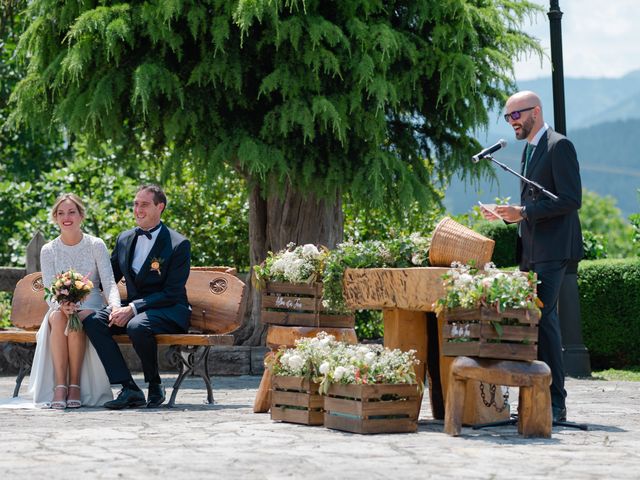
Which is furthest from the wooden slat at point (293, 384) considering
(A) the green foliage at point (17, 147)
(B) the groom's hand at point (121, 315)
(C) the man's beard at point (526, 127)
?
(A) the green foliage at point (17, 147)

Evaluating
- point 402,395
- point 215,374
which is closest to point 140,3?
point 215,374

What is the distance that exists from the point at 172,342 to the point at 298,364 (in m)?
1.62

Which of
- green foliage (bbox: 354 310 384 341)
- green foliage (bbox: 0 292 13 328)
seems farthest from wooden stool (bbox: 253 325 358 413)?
green foliage (bbox: 0 292 13 328)

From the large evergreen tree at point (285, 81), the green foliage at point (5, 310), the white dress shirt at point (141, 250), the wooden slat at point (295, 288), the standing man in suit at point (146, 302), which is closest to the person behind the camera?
the wooden slat at point (295, 288)

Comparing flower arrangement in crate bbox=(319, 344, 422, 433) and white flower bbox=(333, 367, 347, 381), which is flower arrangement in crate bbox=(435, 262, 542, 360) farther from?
white flower bbox=(333, 367, 347, 381)

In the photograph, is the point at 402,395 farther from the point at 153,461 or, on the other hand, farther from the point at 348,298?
the point at 153,461

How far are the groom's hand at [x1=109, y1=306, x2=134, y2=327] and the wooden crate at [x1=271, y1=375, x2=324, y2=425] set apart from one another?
1663mm

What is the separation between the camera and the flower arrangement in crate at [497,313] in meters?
6.44

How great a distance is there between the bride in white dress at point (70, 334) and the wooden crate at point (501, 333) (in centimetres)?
319

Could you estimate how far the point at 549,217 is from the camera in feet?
23.4

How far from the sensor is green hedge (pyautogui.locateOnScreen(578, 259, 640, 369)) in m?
12.6

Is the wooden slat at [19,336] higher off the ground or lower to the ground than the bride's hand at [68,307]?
lower

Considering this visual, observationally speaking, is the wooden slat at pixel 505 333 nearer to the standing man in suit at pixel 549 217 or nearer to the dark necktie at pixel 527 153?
the standing man in suit at pixel 549 217

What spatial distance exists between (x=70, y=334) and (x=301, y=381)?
7.45 feet
